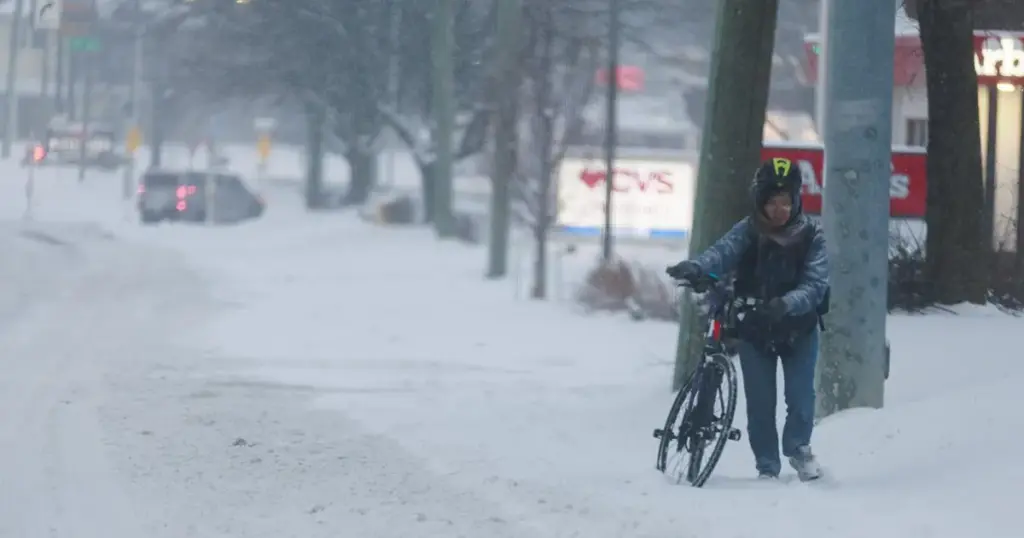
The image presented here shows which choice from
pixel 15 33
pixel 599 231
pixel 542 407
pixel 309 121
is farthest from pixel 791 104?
pixel 542 407

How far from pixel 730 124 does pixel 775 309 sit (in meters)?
3.83

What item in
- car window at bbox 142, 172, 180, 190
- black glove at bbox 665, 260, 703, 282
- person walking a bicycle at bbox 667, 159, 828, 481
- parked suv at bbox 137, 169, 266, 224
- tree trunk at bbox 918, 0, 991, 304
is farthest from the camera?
parked suv at bbox 137, 169, 266, 224

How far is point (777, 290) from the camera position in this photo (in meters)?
8.36

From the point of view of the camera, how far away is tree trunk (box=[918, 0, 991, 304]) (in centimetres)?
1481

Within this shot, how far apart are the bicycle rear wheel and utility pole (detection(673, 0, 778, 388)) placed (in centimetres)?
325

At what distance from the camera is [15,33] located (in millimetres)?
69688

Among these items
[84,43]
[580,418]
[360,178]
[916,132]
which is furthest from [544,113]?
[84,43]

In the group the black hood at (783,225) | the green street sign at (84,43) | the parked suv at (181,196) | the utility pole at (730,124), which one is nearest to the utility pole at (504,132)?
the utility pole at (730,124)


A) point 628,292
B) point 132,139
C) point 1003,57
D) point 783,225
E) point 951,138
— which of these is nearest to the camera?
point 783,225

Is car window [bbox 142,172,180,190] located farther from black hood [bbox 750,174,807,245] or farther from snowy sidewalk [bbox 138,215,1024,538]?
black hood [bbox 750,174,807,245]

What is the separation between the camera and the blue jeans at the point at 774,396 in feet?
27.9

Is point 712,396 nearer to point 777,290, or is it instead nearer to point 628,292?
point 777,290

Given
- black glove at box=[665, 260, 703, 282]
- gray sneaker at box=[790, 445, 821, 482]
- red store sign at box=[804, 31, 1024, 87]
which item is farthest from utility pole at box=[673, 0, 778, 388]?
red store sign at box=[804, 31, 1024, 87]

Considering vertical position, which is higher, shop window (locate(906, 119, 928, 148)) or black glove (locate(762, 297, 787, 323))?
shop window (locate(906, 119, 928, 148))
